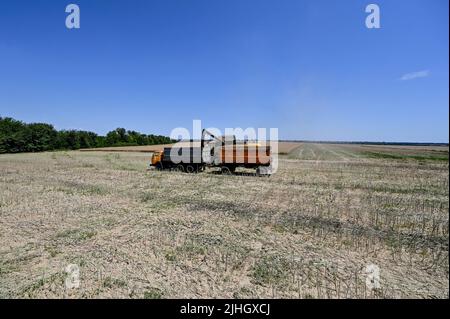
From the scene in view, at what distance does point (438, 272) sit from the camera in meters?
5.30

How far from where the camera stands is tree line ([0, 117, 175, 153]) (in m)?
53.7

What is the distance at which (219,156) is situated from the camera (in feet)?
63.9

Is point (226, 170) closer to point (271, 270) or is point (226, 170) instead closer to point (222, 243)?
point (222, 243)

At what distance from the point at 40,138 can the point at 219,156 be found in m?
56.6

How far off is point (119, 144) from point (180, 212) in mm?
81031

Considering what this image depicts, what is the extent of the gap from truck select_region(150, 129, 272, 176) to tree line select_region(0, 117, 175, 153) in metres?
50.4

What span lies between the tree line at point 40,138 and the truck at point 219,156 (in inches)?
1986

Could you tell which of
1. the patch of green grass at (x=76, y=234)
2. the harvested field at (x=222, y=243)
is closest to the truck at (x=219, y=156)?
the harvested field at (x=222, y=243)

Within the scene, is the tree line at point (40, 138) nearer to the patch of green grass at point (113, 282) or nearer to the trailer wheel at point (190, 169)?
the trailer wheel at point (190, 169)

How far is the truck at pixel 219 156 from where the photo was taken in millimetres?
18509
